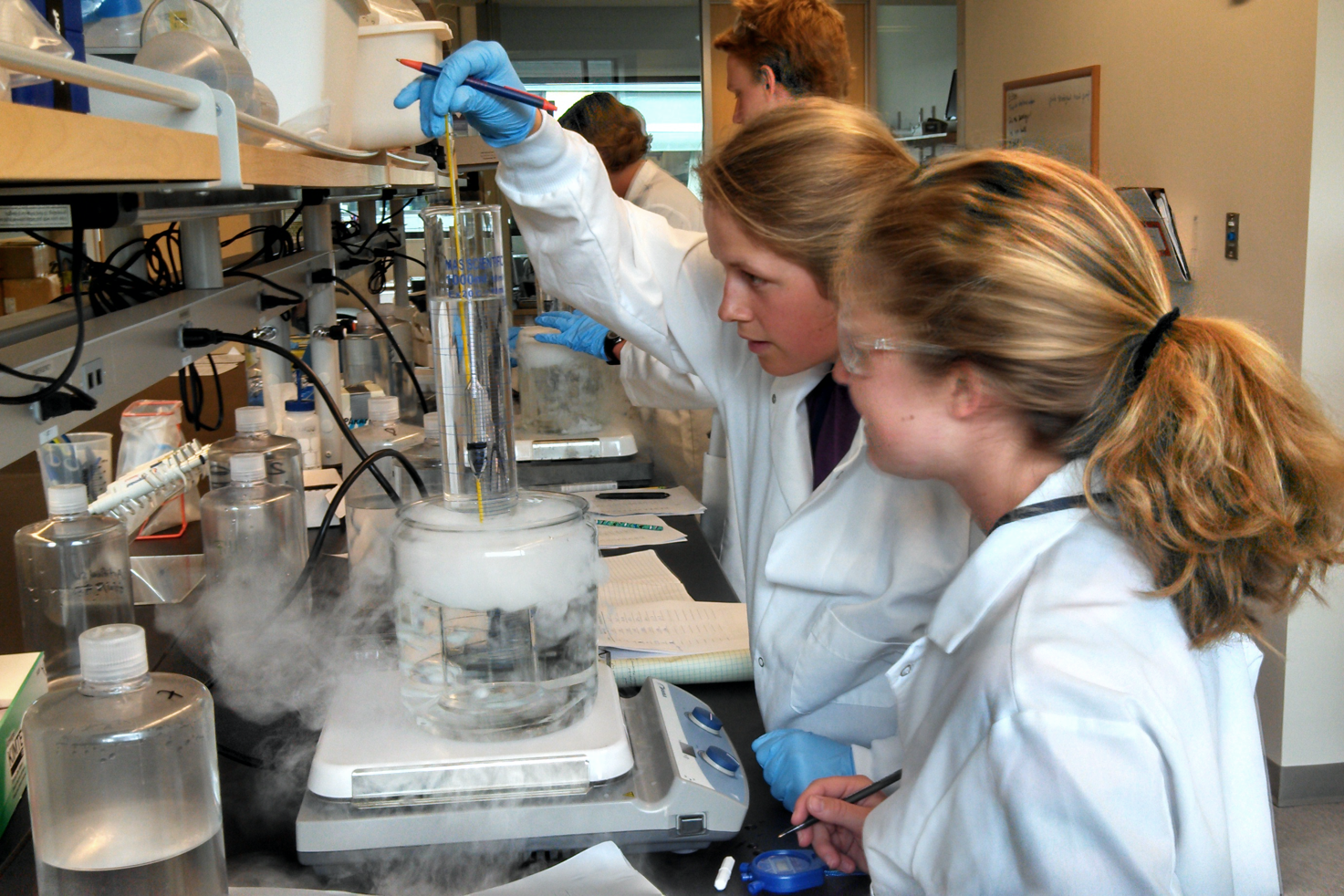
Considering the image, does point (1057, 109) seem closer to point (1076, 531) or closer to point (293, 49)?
point (293, 49)

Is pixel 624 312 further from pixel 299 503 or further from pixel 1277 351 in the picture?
pixel 1277 351

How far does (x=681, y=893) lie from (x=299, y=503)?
2.74 feet

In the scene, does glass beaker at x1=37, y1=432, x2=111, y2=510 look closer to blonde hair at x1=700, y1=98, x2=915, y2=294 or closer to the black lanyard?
blonde hair at x1=700, y1=98, x2=915, y2=294

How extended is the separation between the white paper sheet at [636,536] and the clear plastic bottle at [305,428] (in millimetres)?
558

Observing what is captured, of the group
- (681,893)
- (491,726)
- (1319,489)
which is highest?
(1319,489)

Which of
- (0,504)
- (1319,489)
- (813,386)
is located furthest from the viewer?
(0,504)

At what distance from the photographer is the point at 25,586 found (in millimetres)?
1192

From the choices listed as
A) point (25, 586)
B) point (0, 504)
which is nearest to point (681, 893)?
point (25, 586)

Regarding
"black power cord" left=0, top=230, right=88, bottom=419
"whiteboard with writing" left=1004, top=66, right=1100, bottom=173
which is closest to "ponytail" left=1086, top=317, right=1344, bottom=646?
"black power cord" left=0, top=230, right=88, bottom=419

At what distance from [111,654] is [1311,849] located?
262cm

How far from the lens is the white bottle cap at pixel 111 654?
0.68 metres

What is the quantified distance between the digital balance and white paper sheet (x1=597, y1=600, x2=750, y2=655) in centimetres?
31

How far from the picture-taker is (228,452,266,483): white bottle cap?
129 centimetres

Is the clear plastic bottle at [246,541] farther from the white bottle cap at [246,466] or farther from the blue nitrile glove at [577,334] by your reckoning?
the blue nitrile glove at [577,334]
